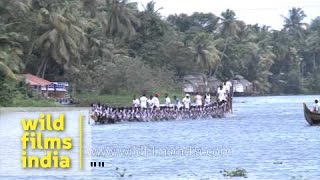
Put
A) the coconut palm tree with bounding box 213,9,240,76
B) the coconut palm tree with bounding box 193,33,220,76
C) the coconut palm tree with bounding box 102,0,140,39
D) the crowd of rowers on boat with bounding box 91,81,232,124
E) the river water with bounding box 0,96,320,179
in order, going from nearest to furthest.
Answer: the river water with bounding box 0,96,320,179
the crowd of rowers on boat with bounding box 91,81,232,124
the coconut palm tree with bounding box 102,0,140,39
the coconut palm tree with bounding box 193,33,220,76
the coconut palm tree with bounding box 213,9,240,76

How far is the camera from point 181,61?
88.0 metres

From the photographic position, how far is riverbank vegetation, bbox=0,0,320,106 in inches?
2341

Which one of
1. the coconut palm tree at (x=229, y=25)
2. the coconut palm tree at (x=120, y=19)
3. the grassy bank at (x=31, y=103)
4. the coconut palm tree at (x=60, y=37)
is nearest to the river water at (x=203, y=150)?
the grassy bank at (x=31, y=103)

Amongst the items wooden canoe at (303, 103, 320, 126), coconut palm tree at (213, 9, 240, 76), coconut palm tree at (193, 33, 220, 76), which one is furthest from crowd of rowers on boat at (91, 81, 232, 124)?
coconut palm tree at (213, 9, 240, 76)

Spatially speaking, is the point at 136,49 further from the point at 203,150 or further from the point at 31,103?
the point at 203,150

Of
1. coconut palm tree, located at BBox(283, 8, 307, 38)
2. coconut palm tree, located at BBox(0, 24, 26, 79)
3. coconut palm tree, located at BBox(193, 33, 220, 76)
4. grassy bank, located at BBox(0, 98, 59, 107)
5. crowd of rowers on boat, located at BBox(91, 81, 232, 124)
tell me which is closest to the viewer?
crowd of rowers on boat, located at BBox(91, 81, 232, 124)

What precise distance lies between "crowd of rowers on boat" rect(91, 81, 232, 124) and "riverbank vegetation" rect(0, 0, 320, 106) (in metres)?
10.2

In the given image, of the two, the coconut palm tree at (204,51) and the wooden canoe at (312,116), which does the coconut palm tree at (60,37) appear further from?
the coconut palm tree at (204,51)

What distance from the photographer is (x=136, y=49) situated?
77.9 metres

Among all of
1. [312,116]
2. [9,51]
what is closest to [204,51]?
[9,51]

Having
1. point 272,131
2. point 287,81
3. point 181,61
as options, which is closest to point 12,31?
point 272,131

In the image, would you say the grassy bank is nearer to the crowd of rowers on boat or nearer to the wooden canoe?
the crowd of rowers on boat

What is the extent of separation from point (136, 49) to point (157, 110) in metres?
33.5

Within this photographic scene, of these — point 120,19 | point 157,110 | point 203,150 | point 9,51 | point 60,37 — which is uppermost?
point 120,19
